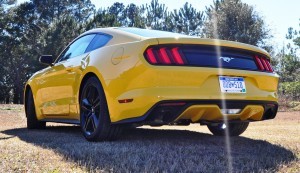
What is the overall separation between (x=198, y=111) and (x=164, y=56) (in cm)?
65

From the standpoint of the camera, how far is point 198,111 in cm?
405

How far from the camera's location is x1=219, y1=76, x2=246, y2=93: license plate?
4092 millimetres

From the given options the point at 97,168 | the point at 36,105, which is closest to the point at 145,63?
the point at 97,168

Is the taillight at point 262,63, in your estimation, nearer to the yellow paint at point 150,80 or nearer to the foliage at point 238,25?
the yellow paint at point 150,80

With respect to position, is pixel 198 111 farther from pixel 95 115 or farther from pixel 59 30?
pixel 59 30

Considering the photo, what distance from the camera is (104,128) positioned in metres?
4.29

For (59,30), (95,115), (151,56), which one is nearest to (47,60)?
(95,115)

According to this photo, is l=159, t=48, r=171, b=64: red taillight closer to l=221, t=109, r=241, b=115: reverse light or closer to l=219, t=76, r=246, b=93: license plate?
l=219, t=76, r=246, b=93: license plate

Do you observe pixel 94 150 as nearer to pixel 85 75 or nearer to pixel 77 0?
pixel 85 75

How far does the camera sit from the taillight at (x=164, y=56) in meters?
3.90

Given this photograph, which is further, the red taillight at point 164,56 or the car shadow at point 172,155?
the red taillight at point 164,56

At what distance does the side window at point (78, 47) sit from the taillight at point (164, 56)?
5.10 feet

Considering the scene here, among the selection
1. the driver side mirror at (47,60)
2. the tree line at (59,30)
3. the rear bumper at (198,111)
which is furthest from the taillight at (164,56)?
the tree line at (59,30)

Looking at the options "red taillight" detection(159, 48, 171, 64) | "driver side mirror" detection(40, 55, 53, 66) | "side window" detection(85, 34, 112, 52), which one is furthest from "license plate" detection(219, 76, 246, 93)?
"driver side mirror" detection(40, 55, 53, 66)
